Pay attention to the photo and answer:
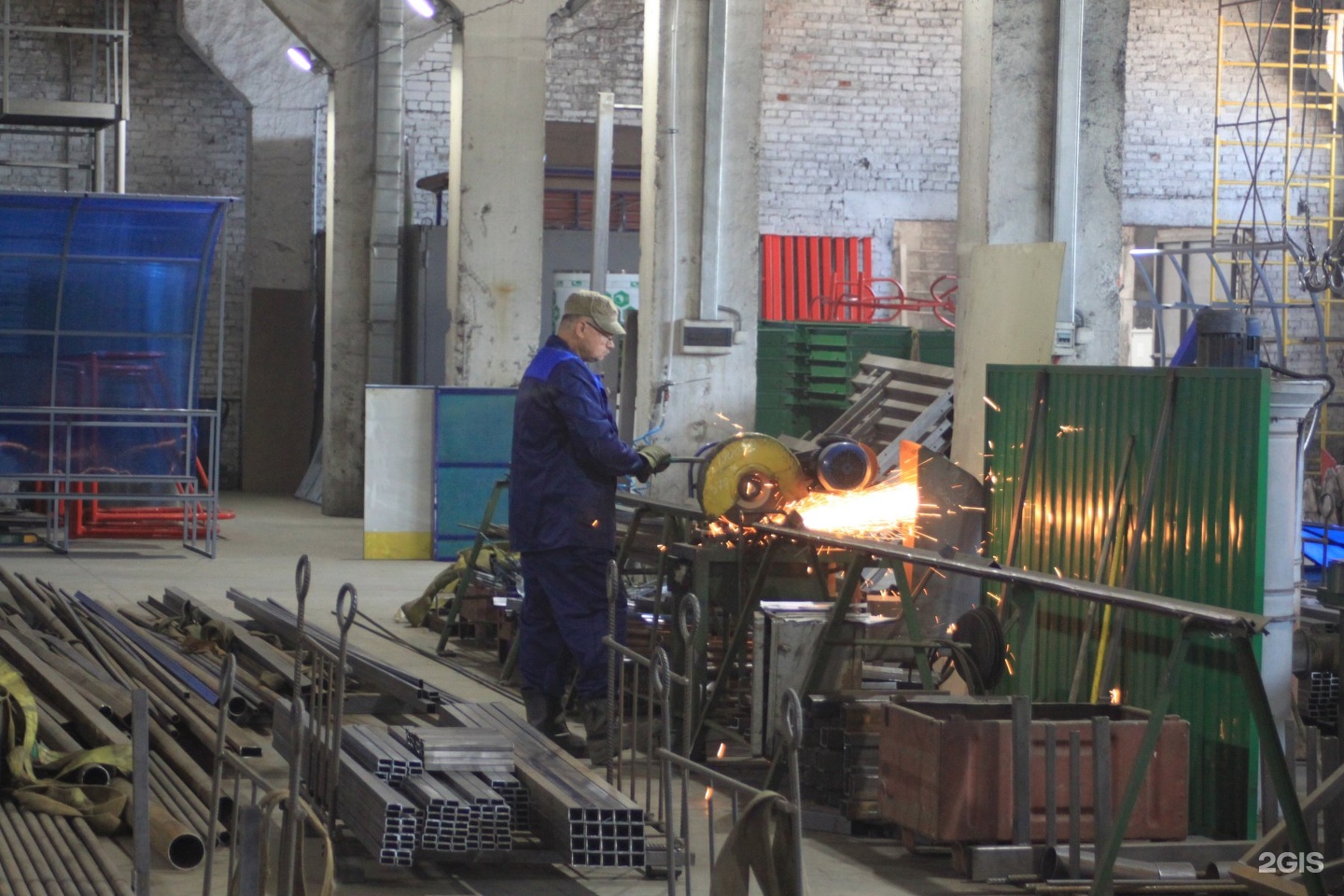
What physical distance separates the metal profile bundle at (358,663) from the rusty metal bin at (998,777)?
201cm

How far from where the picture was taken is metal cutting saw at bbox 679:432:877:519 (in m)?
6.64

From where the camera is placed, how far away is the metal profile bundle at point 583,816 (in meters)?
4.95

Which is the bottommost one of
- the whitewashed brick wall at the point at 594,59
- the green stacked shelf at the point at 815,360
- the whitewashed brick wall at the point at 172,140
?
the green stacked shelf at the point at 815,360

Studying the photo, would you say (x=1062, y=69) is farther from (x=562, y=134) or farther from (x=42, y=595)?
(x=562, y=134)

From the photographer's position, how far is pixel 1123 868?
502cm

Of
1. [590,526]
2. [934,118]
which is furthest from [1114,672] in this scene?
[934,118]

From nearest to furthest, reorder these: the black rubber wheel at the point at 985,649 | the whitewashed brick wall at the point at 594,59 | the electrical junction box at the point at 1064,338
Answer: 1. the black rubber wheel at the point at 985,649
2. the electrical junction box at the point at 1064,338
3. the whitewashed brick wall at the point at 594,59

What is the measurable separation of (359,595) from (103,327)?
378cm

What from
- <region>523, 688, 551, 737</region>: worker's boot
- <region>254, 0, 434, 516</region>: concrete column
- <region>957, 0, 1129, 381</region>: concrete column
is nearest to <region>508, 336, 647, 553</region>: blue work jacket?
<region>523, 688, 551, 737</region>: worker's boot

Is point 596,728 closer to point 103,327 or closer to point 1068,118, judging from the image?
point 1068,118

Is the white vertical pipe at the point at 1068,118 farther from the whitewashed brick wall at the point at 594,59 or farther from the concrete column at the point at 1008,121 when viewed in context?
the whitewashed brick wall at the point at 594,59

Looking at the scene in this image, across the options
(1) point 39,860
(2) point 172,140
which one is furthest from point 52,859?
(2) point 172,140

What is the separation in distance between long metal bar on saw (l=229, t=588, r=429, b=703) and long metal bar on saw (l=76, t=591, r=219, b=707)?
45cm

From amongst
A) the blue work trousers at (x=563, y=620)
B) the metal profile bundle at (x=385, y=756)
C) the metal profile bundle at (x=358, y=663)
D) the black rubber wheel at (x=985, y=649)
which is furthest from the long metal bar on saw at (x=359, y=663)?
the black rubber wheel at (x=985, y=649)
